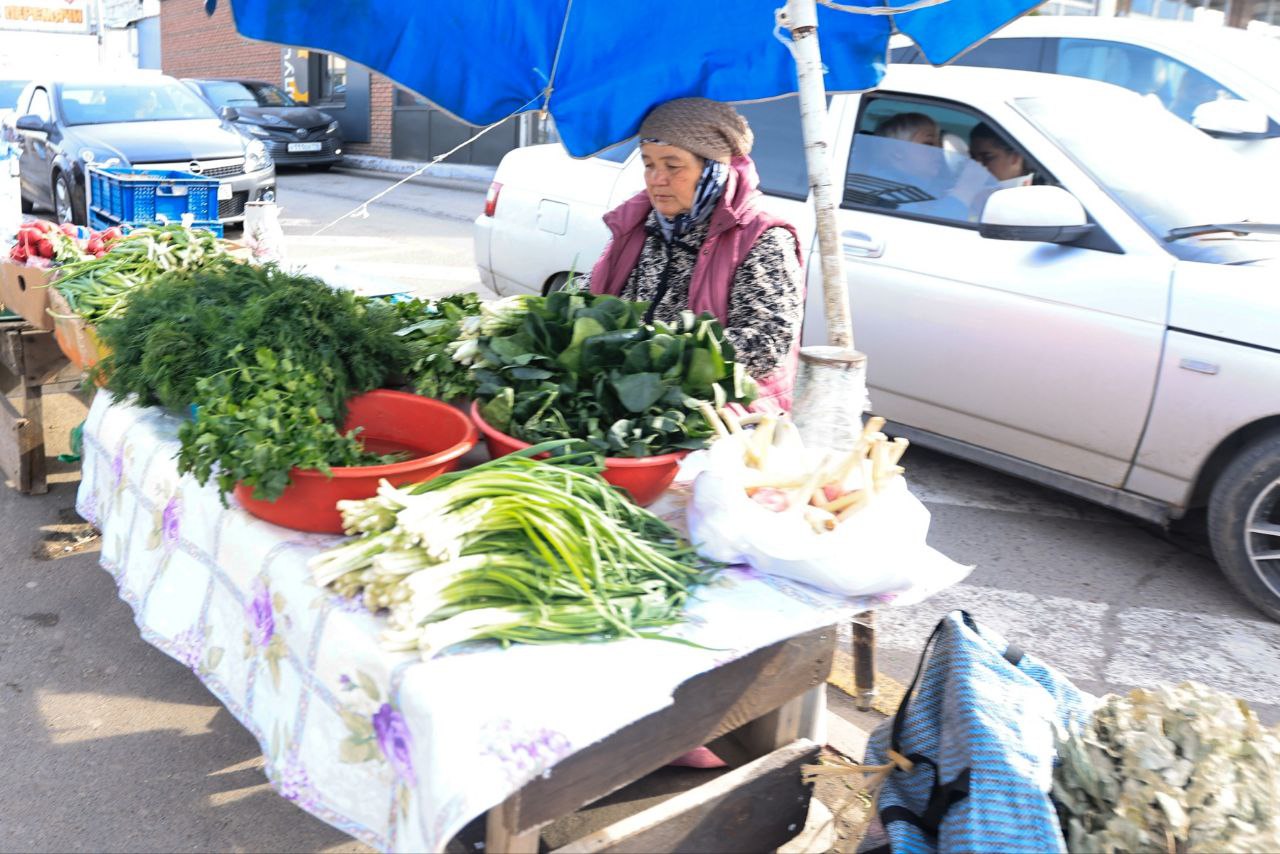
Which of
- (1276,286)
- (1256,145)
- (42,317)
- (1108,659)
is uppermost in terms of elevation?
(1256,145)

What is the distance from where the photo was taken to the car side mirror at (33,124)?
11.2 metres

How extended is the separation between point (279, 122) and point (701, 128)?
17980 millimetres

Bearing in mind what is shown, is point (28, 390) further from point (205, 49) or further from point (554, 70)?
point (205, 49)

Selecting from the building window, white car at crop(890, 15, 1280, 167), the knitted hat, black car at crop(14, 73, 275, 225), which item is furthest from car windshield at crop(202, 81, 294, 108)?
the knitted hat

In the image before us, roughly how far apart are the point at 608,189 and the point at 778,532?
3.83m

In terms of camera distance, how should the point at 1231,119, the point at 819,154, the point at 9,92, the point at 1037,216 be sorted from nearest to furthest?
the point at 819,154, the point at 1037,216, the point at 1231,119, the point at 9,92

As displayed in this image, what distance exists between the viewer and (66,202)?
443 inches

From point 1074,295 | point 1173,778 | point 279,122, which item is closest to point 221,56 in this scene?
point 279,122

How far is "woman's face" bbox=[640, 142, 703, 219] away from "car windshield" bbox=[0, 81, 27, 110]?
52.0ft

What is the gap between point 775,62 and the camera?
297 cm

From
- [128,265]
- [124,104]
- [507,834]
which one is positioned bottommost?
[507,834]

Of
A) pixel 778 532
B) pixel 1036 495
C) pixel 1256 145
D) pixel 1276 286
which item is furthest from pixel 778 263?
pixel 1256 145

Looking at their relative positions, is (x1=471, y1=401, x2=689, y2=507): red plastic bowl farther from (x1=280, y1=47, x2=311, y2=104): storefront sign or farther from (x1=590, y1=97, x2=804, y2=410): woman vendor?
(x1=280, y1=47, x2=311, y2=104): storefront sign

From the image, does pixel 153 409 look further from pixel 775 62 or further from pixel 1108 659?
pixel 1108 659
